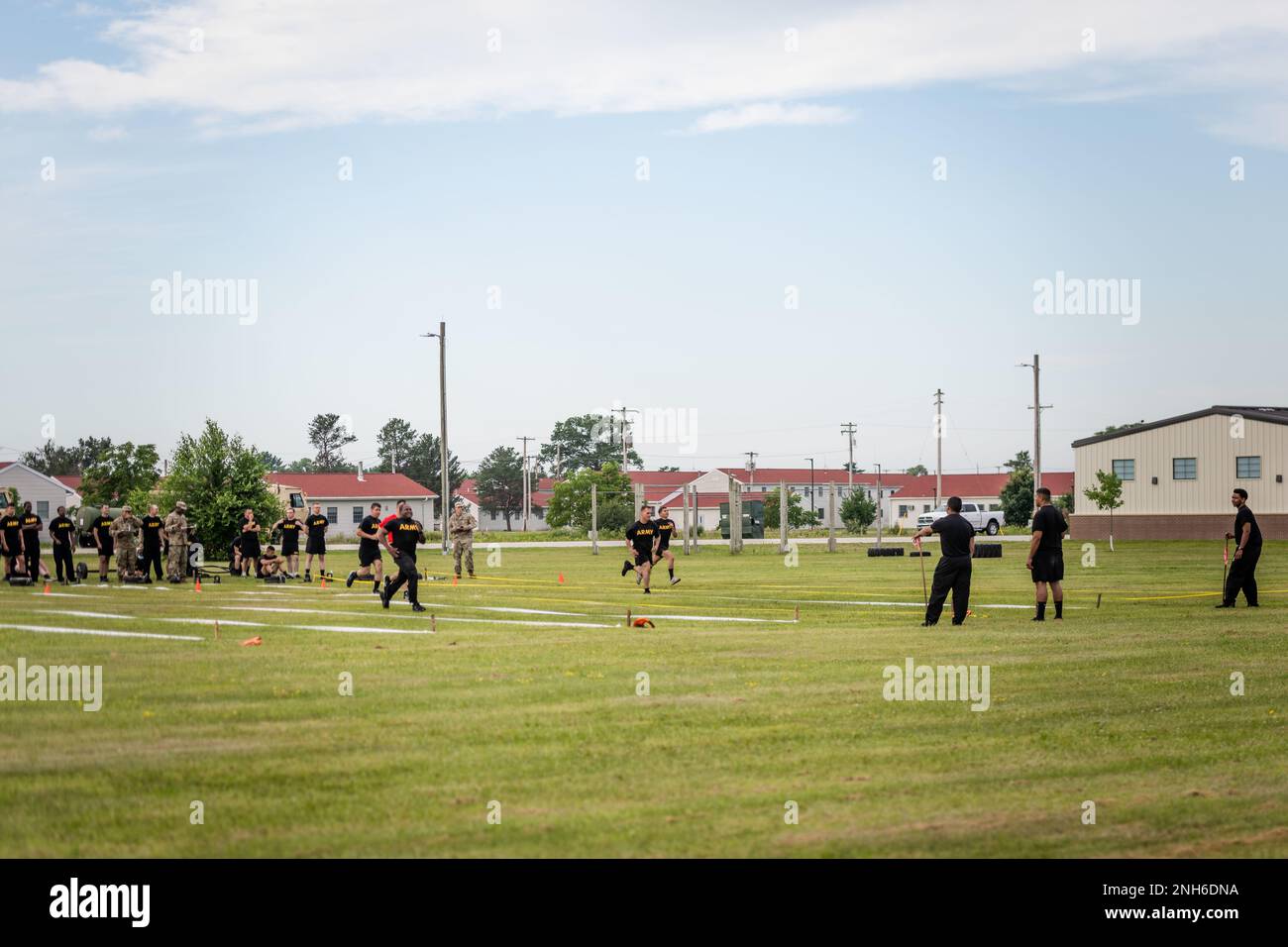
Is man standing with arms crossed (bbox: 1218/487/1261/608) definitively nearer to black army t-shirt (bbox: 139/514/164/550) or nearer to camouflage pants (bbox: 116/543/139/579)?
black army t-shirt (bbox: 139/514/164/550)

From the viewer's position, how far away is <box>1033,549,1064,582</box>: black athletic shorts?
784 inches

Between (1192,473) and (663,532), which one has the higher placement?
(1192,473)

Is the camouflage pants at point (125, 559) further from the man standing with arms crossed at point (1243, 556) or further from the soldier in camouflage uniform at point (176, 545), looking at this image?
the man standing with arms crossed at point (1243, 556)

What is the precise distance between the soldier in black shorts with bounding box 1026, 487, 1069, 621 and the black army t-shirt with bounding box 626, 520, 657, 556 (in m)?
9.92

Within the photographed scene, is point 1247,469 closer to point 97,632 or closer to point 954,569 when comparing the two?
point 954,569

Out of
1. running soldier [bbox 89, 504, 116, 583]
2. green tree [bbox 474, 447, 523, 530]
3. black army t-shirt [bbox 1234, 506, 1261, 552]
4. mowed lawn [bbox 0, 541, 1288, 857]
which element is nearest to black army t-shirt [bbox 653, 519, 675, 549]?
mowed lawn [bbox 0, 541, 1288, 857]

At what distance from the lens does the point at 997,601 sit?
2464cm

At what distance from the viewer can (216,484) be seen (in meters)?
51.0

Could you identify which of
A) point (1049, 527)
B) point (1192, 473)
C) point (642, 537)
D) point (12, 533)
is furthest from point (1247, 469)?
point (12, 533)

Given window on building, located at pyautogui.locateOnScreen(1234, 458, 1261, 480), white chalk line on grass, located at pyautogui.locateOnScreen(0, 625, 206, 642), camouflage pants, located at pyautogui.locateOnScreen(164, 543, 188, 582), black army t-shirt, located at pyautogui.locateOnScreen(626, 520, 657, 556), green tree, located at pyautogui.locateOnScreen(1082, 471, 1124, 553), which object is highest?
window on building, located at pyautogui.locateOnScreen(1234, 458, 1261, 480)

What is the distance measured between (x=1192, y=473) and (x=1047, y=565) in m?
50.9
